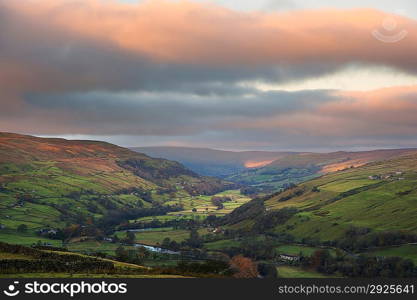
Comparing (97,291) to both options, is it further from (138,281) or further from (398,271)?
(398,271)

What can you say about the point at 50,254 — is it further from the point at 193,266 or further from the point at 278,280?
the point at 278,280

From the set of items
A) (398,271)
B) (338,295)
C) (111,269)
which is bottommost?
(398,271)

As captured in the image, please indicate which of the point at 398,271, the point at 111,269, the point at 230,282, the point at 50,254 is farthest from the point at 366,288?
the point at 398,271

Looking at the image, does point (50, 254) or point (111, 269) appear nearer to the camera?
point (111, 269)

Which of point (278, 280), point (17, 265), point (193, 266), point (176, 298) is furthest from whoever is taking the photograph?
point (193, 266)

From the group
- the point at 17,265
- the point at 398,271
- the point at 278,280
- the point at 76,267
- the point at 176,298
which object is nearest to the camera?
the point at 176,298

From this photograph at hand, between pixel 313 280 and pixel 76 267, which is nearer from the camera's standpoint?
pixel 313 280

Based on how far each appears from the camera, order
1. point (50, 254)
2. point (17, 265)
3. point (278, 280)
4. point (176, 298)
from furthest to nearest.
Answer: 1. point (50, 254)
2. point (17, 265)
3. point (278, 280)
4. point (176, 298)

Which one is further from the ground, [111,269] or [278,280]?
[278,280]

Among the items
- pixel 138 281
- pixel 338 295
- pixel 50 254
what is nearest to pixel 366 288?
pixel 338 295
